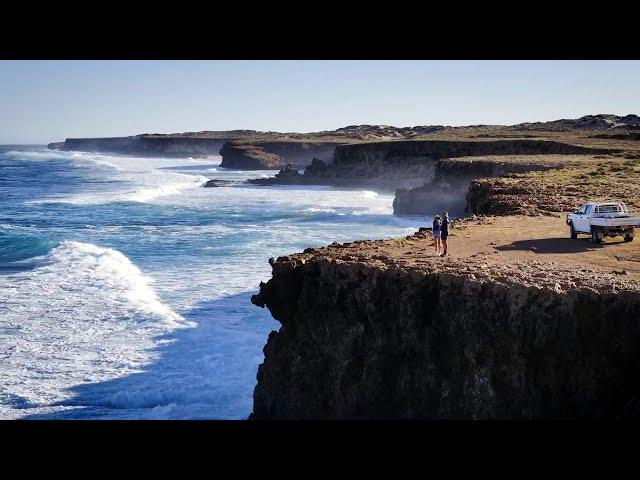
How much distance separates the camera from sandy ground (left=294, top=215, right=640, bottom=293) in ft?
41.5

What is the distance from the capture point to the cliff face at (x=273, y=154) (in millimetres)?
115562

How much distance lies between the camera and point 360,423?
122 inches

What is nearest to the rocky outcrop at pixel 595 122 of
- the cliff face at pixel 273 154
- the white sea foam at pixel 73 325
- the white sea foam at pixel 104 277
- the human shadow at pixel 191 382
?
the cliff face at pixel 273 154

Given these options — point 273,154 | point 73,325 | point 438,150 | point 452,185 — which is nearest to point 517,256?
point 73,325

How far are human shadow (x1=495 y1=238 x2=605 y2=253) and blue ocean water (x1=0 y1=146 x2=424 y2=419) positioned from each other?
6.94m

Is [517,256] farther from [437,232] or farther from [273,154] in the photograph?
[273,154]

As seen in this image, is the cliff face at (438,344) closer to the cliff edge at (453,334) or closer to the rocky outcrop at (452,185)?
the cliff edge at (453,334)

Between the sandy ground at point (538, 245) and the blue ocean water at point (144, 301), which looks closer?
the sandy ground at point (538, 245)

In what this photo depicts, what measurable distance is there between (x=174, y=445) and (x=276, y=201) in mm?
57170

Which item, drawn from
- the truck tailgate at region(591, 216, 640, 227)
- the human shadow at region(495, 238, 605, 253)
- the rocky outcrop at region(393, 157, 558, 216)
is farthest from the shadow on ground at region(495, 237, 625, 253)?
the rocky outcrop at region(393, 157, 558, 216)

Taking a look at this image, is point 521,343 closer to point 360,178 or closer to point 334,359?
point 334,359

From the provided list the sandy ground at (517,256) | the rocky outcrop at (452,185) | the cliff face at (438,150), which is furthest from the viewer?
the cliff face at (438,150)

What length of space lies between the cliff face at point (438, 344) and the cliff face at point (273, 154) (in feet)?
328
